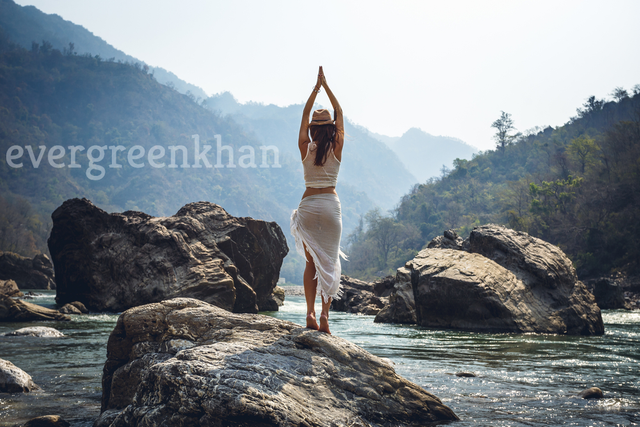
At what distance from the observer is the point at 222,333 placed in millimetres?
4910

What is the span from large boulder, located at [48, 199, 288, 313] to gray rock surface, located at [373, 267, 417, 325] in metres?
5.87

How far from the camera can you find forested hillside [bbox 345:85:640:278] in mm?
41938

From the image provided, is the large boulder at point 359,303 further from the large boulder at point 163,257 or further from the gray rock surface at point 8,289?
the gray rock surface at point 8,289

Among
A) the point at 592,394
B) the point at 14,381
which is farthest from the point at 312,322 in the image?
the point at 14,381

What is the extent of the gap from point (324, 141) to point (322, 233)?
1024mm

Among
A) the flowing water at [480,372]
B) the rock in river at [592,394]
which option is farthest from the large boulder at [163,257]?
the rock in river at [592,394]

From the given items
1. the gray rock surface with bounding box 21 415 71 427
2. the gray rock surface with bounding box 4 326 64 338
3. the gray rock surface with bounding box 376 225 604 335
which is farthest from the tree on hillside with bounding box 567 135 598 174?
the gray rock surface with bounding box 21 415 71 427

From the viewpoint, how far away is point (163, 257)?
18062 mm

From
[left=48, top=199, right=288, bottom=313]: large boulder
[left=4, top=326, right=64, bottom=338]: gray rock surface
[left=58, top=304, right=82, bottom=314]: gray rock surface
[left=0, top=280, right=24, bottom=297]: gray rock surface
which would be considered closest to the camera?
[left=4, top=326, right=64, bottom=338]: gray rock surface

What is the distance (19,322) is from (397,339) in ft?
38.8

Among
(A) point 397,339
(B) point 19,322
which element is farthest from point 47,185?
(A) point 397,339

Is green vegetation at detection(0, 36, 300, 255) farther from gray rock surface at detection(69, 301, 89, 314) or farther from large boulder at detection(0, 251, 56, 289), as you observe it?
gray rock surface at detection(69, 301, 89, 314)

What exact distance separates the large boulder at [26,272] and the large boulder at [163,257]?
24363mm

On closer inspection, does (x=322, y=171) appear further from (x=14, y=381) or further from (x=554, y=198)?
(x=554, y=198)
